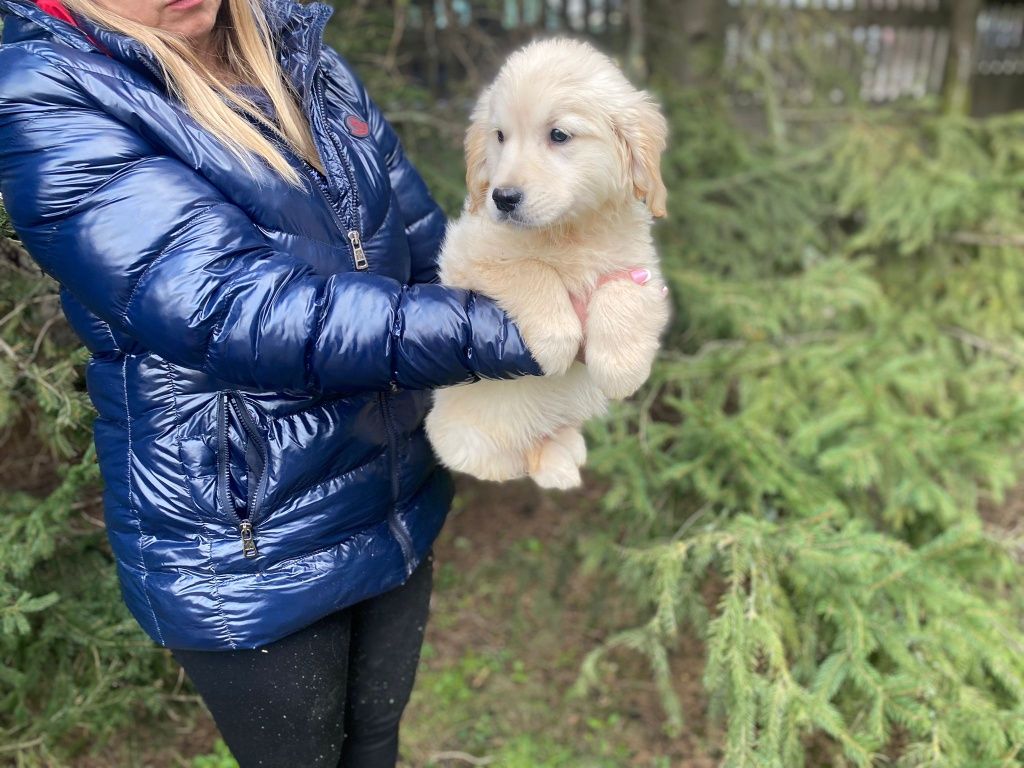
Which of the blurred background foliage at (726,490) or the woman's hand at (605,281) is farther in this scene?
the blurred background foliage at (726,490)

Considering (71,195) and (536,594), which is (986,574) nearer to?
(536,594)

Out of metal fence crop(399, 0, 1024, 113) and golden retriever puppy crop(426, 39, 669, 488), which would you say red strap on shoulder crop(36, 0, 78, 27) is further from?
metal fence crop(399, 0, 1024, 113)

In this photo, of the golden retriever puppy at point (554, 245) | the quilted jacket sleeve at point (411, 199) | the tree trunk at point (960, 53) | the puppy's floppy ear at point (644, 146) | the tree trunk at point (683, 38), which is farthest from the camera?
the tree trunk at point (960, 53)

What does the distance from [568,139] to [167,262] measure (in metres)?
0.85

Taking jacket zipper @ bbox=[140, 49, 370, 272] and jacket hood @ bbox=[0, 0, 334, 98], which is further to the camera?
jacket zipper @ bbox=[140, 49, 370, 272]

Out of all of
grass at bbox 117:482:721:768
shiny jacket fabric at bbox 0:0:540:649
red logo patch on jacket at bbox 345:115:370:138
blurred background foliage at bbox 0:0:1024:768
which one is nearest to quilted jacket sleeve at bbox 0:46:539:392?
shiny jacket fabric at bbox 0:0:540:649

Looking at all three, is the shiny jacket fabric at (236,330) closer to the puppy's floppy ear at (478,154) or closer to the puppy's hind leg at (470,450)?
the puppy's hind leg at (470,450)

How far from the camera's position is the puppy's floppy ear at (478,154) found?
1.78 m

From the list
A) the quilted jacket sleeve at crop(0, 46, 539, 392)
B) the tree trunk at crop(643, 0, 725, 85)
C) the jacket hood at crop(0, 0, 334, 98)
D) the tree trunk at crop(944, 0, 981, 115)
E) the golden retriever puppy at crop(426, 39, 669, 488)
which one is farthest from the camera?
the tree trunk at crop(944, 0, 981, 115)

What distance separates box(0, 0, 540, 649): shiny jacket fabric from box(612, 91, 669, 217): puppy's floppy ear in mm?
467

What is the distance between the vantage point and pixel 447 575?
439 centimetres

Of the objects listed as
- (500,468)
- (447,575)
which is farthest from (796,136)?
(500,468)

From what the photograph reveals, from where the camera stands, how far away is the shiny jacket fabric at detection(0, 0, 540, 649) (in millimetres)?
1304

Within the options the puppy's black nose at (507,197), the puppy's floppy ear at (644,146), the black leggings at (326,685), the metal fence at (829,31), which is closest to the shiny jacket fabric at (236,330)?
the black leggings at (326,685)
